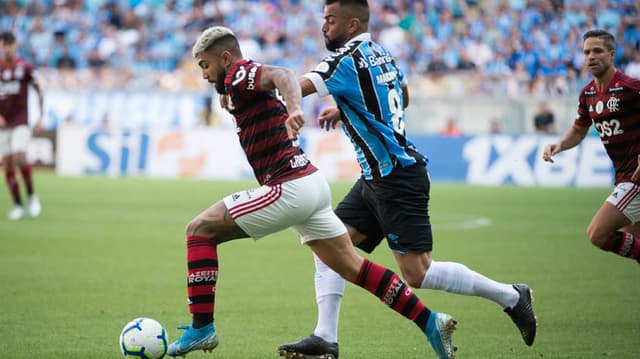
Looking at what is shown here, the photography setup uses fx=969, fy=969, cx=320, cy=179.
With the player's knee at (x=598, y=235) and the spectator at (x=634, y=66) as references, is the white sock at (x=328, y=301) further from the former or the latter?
the spectator at (x=634, y=66)

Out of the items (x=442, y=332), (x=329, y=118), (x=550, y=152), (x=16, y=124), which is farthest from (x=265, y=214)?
(x=16, y=124)

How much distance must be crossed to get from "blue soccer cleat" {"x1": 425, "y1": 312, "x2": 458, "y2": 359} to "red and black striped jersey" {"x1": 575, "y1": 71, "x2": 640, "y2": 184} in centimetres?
285

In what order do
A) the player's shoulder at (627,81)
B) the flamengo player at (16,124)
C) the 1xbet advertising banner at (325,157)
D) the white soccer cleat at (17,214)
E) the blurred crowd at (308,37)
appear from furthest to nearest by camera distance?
the blurred crowd at (308,37)
the 1xbet advertising banner at (325,157)
the flamengo player at (16,124)
the white soccer cleat at (17,214)
the player's shoulder at (627,81)

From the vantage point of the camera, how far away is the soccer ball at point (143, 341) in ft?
20.2

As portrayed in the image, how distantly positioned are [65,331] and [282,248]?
6.07m

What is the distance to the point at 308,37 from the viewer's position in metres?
30.3

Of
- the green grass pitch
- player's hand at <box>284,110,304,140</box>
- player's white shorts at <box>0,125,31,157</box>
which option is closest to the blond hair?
player's hand at <box>284,110,304,140</box>

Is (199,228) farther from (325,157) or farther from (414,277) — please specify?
(325,157)

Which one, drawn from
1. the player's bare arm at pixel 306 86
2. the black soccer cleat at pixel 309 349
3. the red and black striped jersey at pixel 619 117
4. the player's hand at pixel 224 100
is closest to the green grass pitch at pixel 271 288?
the black soccer cleat at pixel 309 349

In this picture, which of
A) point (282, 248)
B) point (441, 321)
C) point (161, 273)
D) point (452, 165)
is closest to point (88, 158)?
point (452, 165)

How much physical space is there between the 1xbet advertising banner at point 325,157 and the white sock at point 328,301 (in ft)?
56.5

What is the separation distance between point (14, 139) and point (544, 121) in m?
13.5

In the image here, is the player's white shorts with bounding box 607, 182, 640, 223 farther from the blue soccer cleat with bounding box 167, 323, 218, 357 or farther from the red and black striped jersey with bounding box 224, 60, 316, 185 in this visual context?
the blue soccer cleat with bounding box 167, 323, 218, 357

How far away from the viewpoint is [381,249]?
13242 mm
